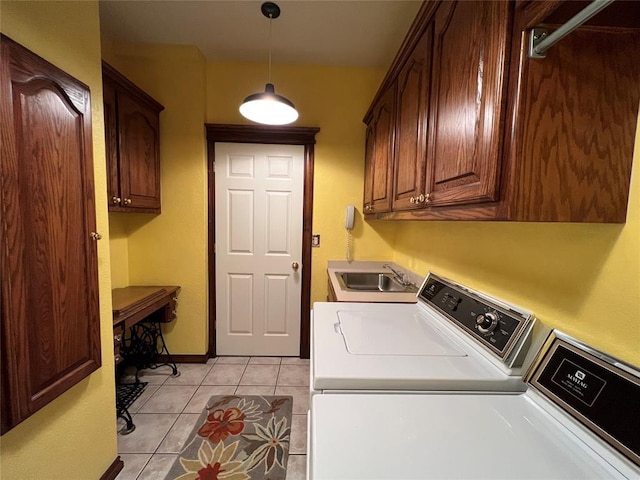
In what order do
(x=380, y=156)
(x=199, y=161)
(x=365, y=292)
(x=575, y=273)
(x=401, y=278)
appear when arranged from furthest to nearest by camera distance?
1. (x=199, y=161)
2. (x=401, y=278)
3. (x=380, y=156)
4. (x=365, y=292)
5. (x=575, y=273)

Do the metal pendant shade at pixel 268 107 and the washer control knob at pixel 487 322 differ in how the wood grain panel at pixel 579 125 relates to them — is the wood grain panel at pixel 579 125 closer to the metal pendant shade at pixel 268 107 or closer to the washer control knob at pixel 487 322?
the washer control knob at pixel 487 322

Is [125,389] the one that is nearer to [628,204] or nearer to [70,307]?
Result: [70,307]

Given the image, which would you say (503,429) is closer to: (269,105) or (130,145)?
(269,105)

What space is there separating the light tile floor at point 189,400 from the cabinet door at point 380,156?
5.04 ft

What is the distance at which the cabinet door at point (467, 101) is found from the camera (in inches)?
27.4

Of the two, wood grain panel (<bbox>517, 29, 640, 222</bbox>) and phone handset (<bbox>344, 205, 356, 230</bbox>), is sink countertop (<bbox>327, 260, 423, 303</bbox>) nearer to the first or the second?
phone handset (<bbox>344, 205, 356, 230</bbox>)

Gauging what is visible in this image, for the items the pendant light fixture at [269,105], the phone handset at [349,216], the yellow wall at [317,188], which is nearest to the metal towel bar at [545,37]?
the yellow wall at [317,188]

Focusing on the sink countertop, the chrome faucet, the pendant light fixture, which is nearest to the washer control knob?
the sink countertop

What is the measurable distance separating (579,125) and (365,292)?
121 cm

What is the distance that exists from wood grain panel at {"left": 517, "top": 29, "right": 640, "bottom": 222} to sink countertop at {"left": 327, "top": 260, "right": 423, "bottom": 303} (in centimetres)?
97

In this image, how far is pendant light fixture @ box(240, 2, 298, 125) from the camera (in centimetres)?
163

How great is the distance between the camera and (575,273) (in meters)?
0.79

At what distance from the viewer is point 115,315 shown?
1.71 m

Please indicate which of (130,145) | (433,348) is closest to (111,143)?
(130,145)
